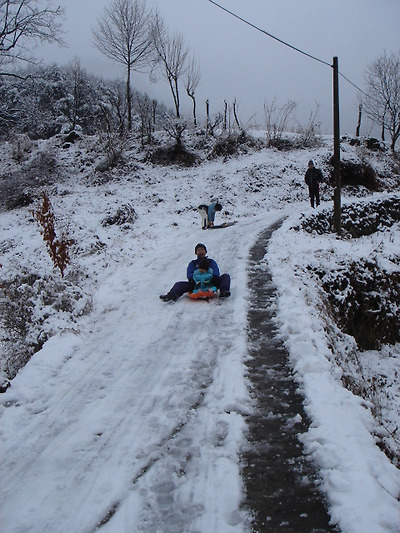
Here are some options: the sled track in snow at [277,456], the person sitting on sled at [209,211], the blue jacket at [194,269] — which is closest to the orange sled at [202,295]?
the blue jacket at [194,269]

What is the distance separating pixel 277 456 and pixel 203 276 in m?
4.37

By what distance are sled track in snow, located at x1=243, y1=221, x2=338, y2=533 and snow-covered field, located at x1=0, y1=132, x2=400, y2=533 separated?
104 millimetres

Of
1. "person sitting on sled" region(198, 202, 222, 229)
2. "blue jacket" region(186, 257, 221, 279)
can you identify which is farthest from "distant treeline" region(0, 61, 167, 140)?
"blue jacket" region(186, 257, 221, 279)

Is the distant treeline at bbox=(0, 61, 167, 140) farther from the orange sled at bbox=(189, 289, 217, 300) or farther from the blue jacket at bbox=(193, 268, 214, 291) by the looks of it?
the orange sled at bbox=(189, 289, 217, 300)

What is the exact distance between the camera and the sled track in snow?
2.38m

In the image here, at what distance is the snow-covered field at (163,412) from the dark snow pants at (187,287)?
236 millimetres

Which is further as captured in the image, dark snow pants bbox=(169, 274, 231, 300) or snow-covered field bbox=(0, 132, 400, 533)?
dark snow pants bbox=(169, 274, 231, 300)

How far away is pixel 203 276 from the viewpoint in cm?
708

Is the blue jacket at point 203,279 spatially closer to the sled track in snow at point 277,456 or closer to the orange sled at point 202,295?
the orange sled at point 202,295

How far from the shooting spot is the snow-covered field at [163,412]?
2.48 metres

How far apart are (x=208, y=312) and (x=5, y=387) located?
3176 millimetres

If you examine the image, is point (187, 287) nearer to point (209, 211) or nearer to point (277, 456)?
point (277, 456)

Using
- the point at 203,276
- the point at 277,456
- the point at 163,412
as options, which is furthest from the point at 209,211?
the point at 277,456

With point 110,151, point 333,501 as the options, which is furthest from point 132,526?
point 110,151
